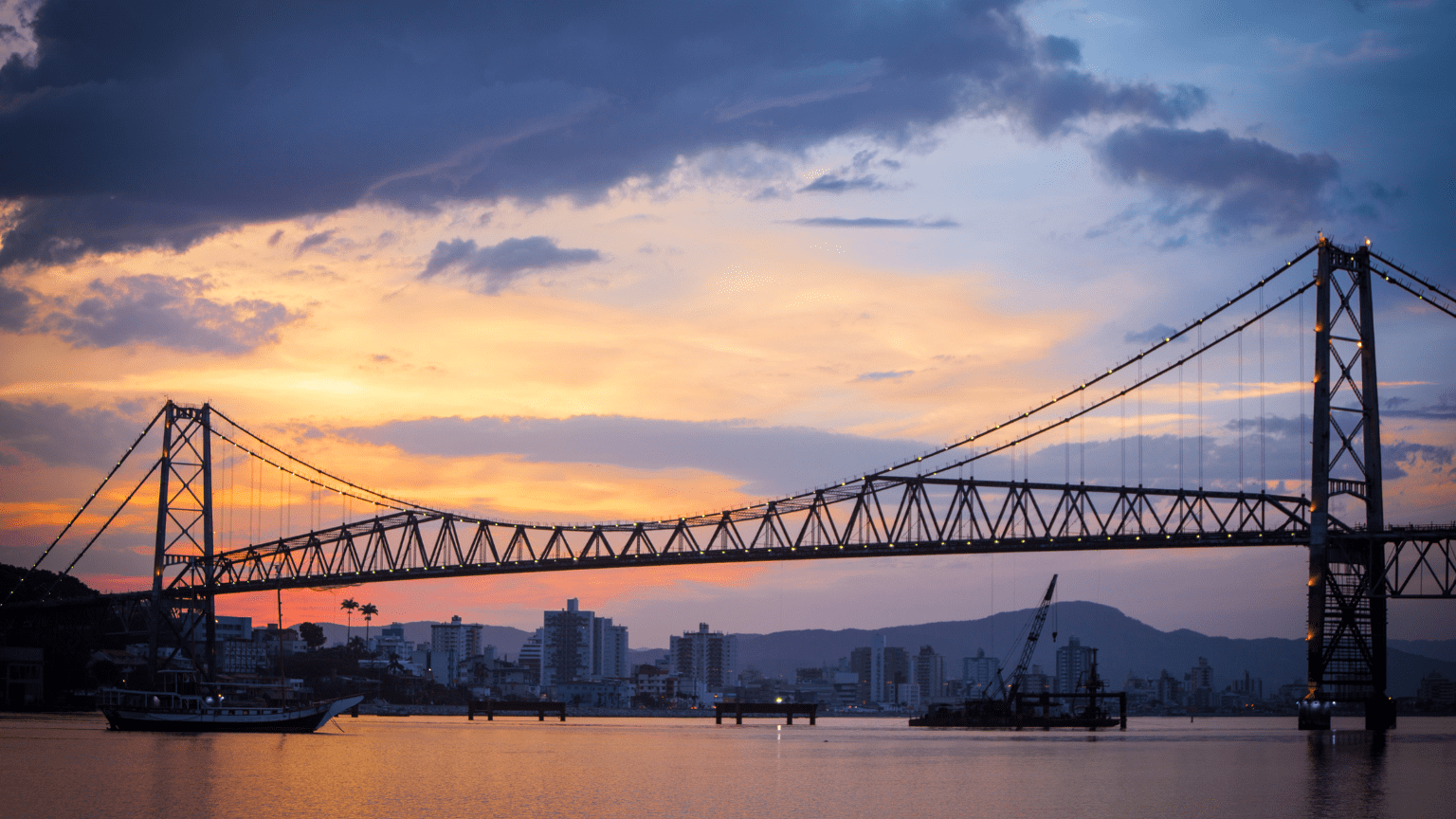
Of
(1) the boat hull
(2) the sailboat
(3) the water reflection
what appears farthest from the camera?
(2) the sailboat

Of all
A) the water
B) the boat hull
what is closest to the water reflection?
the water

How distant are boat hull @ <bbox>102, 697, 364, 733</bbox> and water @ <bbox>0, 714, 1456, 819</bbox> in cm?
253

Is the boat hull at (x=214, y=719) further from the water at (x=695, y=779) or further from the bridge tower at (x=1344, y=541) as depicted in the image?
the bridge tower at (x=1344, y=541)

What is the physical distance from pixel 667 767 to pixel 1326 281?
51279mm

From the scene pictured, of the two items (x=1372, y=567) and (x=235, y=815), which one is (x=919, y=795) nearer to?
(x=235, y=815)

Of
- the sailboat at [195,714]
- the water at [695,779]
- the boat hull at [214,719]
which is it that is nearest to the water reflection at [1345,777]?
the water at [695,779]

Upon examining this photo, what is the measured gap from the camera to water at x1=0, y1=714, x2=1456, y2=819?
4897cm

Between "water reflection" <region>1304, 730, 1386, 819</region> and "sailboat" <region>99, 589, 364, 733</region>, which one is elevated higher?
"water reflection" <region>1304, 730, 1386, 819</region>

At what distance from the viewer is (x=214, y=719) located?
4080 inches

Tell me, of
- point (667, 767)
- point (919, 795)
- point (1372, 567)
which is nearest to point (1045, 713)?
point (1372, 567)

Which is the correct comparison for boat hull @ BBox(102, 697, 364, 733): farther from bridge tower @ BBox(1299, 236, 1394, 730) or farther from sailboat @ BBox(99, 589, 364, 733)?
bridge tower @ BBox(1299, 236, 1394, 730)

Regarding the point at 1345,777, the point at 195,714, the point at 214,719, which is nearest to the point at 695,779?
the point at 1345,777

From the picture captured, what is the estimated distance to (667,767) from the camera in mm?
72875

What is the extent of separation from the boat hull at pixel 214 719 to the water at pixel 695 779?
2534mm
